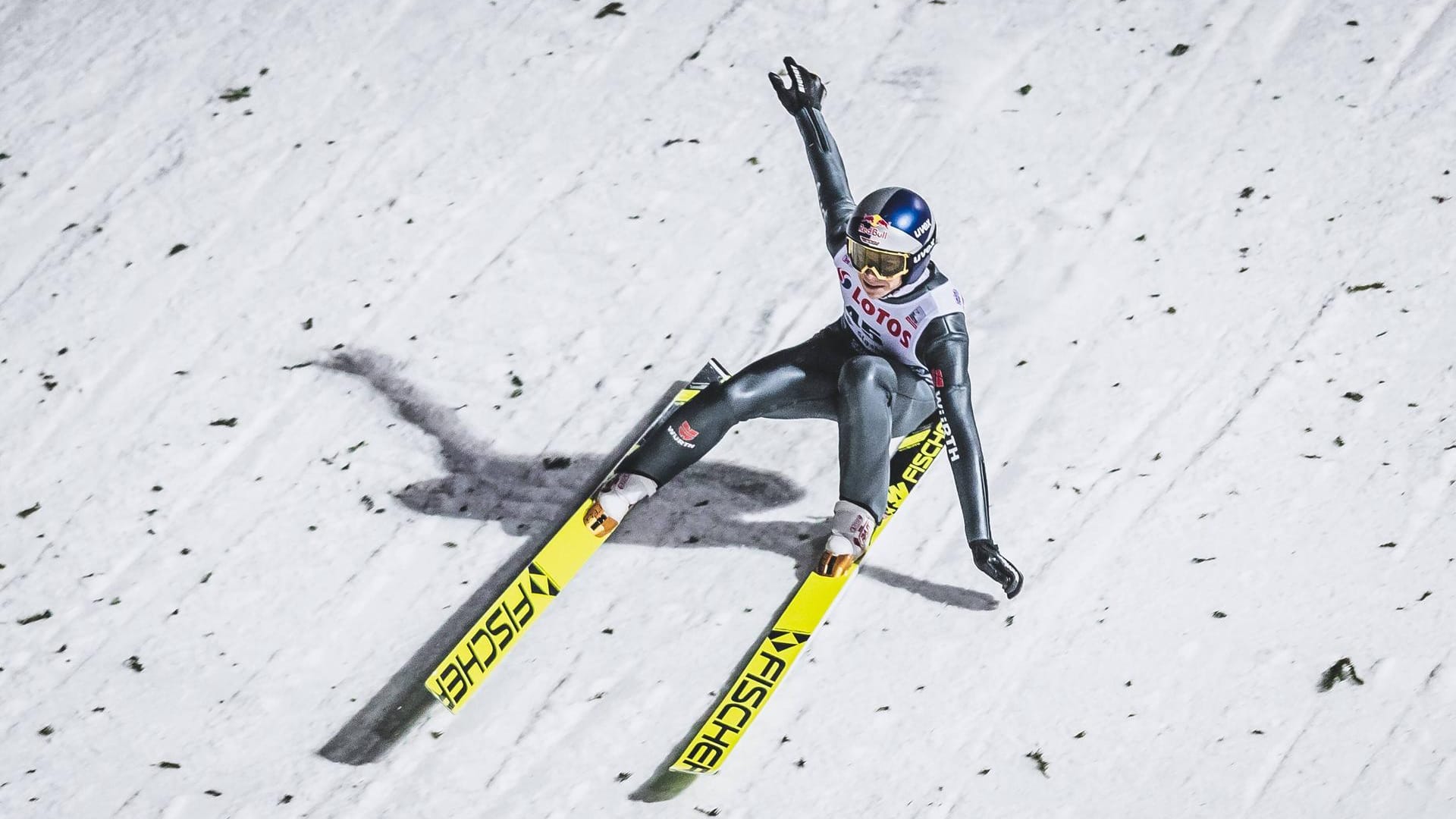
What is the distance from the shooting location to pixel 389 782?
3666 mm

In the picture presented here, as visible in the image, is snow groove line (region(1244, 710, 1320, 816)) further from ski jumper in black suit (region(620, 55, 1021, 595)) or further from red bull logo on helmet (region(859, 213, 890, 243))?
red bull logo on helmet (region(859, 213, 890, 243))

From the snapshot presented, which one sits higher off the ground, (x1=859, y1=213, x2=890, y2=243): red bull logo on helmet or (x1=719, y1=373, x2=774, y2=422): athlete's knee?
(x1=859, y1=213, x2=890, y2=243): red bull logo on helmet

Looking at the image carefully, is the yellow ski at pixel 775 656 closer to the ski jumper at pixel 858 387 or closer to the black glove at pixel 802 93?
the ski jumper at pixel 858 387

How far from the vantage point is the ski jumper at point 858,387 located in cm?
358

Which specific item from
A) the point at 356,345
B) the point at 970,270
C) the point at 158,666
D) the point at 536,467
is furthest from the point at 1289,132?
the point at 158,666

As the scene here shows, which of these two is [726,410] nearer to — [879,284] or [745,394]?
[745,394]

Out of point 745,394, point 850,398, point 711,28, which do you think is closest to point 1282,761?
point 850,398

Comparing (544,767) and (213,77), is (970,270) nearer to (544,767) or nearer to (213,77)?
(544,767)

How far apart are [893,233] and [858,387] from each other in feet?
1.48

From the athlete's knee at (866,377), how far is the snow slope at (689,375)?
27.2 inches

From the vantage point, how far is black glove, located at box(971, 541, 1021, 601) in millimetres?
3646

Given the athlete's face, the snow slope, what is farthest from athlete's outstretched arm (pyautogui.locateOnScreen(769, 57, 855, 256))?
the snow slope

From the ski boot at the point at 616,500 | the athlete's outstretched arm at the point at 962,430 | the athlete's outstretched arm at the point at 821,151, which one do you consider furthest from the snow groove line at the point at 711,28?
the athlete's outstretched arm at the point at 962,430

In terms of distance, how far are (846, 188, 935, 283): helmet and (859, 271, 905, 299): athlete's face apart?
0.05 ft
